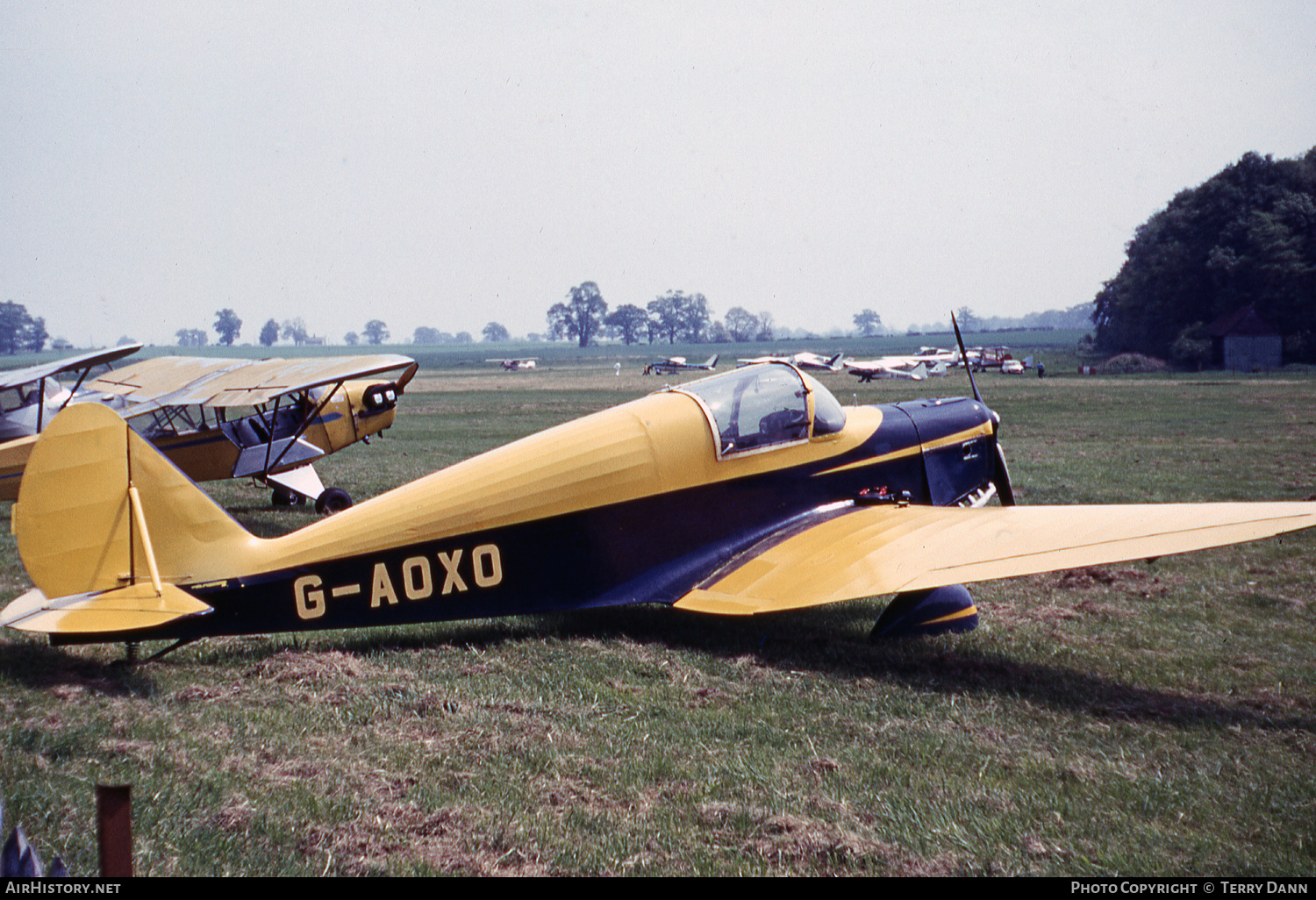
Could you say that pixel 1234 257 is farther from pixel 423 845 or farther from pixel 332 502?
pixel 423 845

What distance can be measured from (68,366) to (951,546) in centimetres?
1189

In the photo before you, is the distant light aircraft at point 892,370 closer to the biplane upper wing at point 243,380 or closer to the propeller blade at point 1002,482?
the biplane upper wing at point 243,380

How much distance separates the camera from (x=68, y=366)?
12.0 meters

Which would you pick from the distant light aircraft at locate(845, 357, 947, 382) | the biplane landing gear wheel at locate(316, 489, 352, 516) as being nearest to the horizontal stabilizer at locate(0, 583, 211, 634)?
the biplane landing gear wheel at locate(316, 489, 352, 516)

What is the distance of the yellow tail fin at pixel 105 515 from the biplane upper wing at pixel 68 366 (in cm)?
695

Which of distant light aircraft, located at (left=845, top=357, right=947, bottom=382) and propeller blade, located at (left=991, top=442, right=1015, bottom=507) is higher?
distant light aircraft, located at (left=845, top=357, right=947, bottom=382)

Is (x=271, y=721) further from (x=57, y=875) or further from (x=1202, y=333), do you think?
(x=1202, y=333)

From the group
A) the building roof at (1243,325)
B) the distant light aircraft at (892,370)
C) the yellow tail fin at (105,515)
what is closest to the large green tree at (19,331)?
the yellow tail fin at (105,515)

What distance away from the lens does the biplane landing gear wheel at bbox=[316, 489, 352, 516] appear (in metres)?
12.4

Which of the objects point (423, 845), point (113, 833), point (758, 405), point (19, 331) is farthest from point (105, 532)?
point (19, 331)

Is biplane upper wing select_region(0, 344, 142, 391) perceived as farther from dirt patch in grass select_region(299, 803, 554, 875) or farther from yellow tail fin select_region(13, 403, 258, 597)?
dirt patch in grass select_region(299, 803, 554, 875)

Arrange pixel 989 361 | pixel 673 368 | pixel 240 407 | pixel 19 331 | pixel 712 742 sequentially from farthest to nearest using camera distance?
pixel 673 368 < pixel 989 361 < pixel 19 331 < pixel 240 407 < pixel 712 742

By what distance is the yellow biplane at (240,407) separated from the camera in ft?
36.2

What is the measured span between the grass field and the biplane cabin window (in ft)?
4.60
